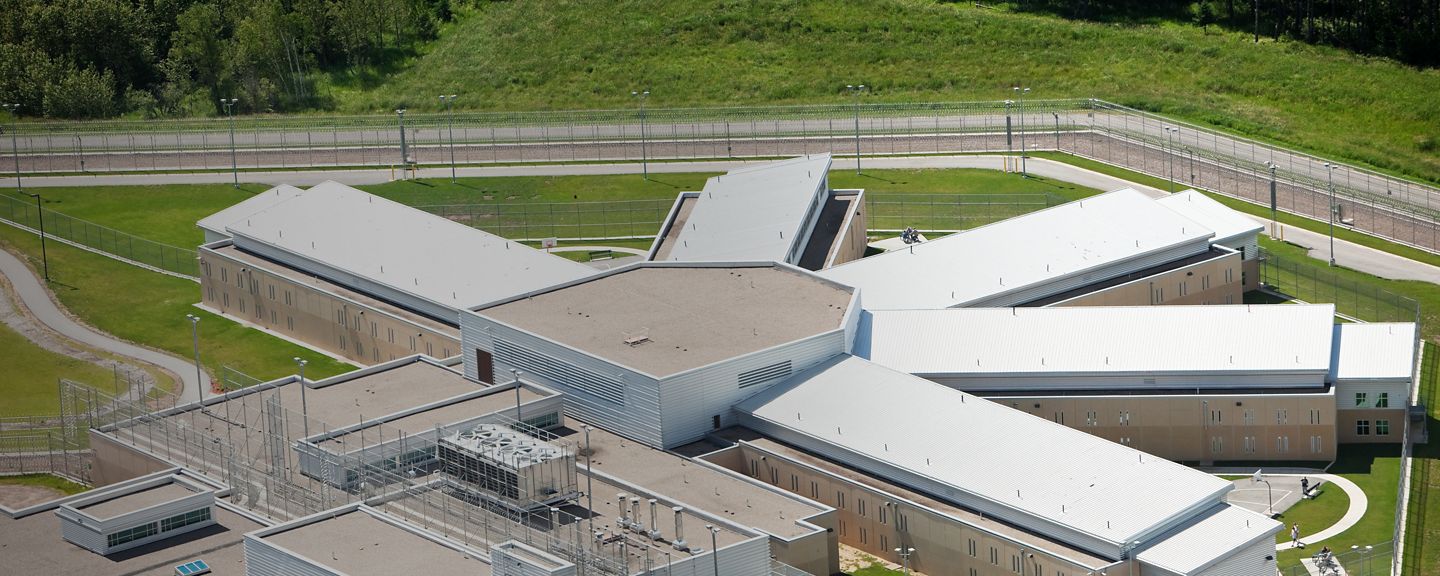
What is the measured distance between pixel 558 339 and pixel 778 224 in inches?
1232

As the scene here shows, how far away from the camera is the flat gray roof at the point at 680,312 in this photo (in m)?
126

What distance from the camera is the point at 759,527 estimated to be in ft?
358

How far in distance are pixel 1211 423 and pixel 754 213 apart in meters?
44.7

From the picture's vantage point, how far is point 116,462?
12694cm

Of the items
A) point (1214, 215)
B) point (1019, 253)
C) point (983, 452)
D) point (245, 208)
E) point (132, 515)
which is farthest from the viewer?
point (245, 208)

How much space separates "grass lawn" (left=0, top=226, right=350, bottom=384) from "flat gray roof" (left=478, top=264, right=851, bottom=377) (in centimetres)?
2208

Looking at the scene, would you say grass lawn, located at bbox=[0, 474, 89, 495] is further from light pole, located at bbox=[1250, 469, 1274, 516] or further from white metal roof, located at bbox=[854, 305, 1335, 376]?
light pole, located at bbox=[1250, 469, 1274, 516]

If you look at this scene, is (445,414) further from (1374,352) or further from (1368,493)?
(1374,352)

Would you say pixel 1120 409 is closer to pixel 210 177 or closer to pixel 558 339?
pixel 558 339

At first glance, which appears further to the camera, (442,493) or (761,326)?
(761,326)

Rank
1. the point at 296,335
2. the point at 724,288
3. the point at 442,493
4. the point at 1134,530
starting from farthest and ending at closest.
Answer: the point at 296,335 → the point at 724,288 → the point at 442,493 → the point at 1134,530

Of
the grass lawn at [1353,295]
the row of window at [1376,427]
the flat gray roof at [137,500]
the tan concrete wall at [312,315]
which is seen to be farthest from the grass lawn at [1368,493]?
the flat gray roof at [137,500]

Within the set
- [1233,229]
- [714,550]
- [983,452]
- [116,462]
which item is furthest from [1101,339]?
[116,462]

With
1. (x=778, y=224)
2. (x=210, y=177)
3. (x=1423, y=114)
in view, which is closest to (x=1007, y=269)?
(x=778, y=224)
